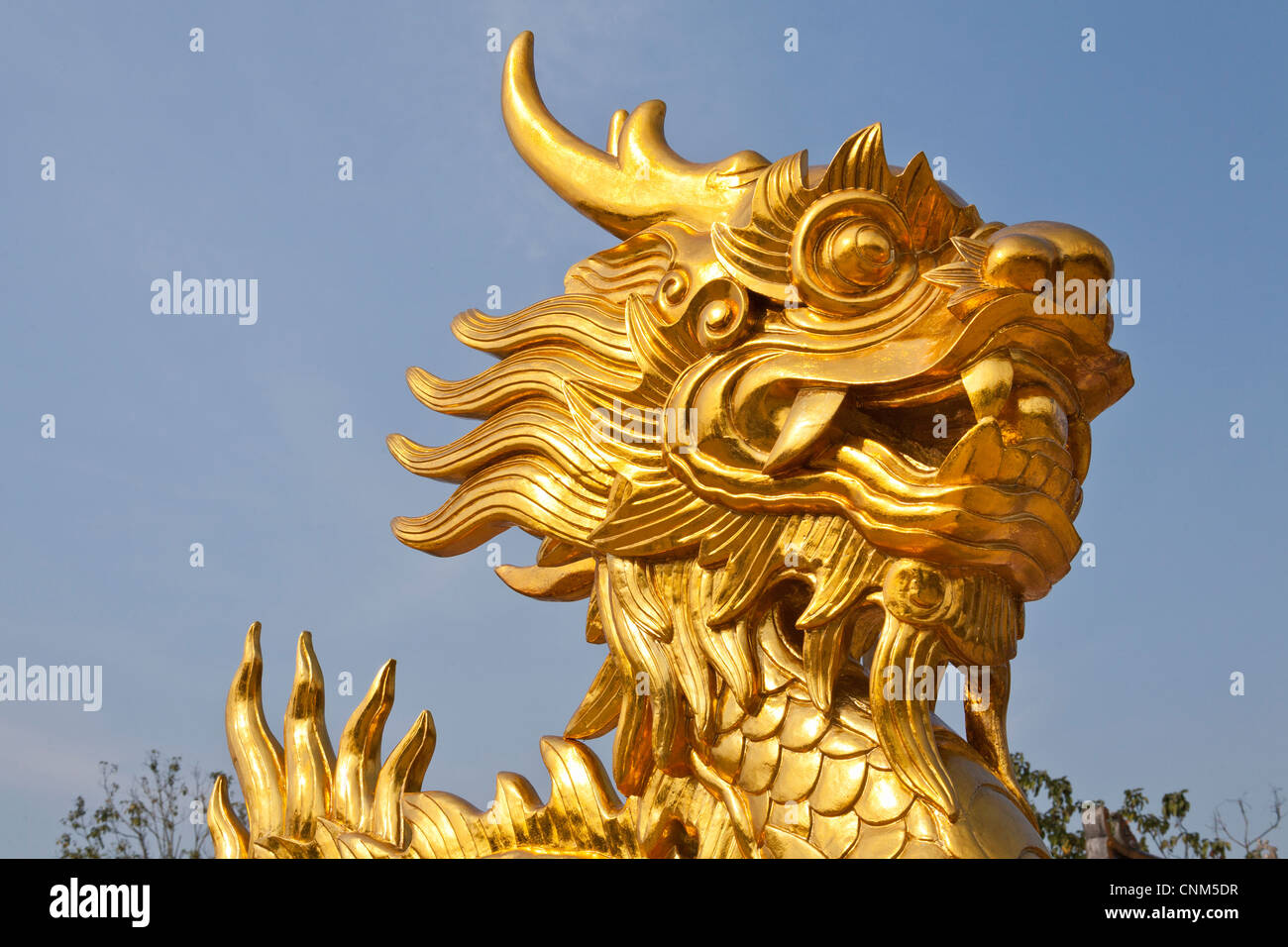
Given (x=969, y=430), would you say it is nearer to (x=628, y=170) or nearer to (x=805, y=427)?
(x=805, y=427)

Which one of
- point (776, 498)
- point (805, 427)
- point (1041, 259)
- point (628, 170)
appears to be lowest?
point (776, 498)

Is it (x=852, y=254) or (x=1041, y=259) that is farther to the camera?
(x=852, y=254)

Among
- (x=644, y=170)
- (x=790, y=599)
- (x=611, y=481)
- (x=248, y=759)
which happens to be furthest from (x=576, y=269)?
(x=248, y=759)

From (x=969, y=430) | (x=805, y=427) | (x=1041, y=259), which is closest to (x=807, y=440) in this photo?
(x=805, y=427)

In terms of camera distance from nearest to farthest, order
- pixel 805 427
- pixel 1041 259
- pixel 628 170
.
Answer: pixel 1041 259 → pixel 805 427 → pixel 628 170

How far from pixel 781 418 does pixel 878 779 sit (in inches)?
27.2

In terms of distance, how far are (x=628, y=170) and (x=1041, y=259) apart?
0.94 meters

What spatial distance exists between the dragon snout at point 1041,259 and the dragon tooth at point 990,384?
138 mm

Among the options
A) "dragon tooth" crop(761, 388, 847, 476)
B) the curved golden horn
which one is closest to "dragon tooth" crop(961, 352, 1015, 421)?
"dragon tooth" crop(761, 388, 847, 476)

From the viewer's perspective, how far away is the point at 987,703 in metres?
2.38

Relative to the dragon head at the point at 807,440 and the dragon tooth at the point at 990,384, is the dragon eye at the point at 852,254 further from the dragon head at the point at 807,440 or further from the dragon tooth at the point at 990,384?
the dragon tooth at the point at 990,384

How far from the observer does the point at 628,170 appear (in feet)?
8.87

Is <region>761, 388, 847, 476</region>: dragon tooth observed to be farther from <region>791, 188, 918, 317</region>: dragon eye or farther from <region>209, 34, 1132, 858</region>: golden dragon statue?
<region>791, 188, 918, 317</region>: dragon eye

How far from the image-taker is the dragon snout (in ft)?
7.17
